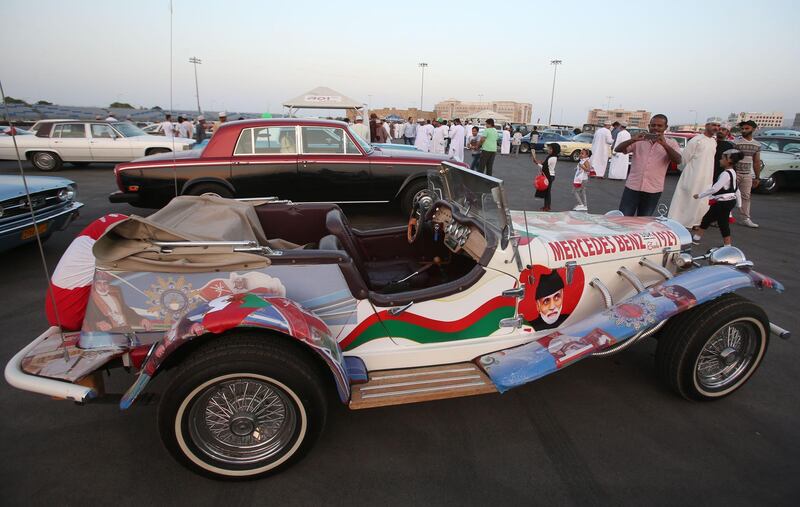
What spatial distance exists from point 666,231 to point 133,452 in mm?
3848

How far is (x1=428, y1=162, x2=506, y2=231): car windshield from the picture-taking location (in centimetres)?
262

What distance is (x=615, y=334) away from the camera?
2.59 m

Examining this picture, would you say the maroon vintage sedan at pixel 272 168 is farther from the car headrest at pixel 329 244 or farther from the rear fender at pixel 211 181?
the car headrest at pixel 329 244

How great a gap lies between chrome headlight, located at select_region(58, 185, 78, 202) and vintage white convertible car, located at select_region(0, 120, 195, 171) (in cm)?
740

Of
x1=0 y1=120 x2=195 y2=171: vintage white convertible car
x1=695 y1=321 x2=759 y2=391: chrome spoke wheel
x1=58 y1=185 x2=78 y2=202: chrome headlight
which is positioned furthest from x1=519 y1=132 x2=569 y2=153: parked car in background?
x1=695 y1=321 x2=759 y2=391: chrome spoke wheel

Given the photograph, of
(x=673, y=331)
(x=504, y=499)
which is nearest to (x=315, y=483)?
(x=504, y=499)

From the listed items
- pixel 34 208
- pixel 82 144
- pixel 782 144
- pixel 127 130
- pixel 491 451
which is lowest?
pixel 491 451

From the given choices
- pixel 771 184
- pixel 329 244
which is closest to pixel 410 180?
pixel 329 244

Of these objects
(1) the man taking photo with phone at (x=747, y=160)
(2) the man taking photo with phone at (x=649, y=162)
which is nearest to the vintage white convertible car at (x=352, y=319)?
(2) the man taking photo with phone at (x=649, y=162)

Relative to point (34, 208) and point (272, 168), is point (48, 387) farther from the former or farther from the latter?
point (272, 168)

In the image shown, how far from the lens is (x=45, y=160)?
41.4ft

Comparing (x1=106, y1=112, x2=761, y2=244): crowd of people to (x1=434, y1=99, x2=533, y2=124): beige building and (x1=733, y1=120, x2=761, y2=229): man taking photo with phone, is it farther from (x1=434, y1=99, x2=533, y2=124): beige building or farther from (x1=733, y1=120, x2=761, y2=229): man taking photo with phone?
(x1=434, y1=99, x2=533, y2=124): beige building

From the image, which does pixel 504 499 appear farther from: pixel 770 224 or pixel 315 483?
pixel 770 224

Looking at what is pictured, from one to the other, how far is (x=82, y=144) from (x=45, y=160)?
1.21 meters
